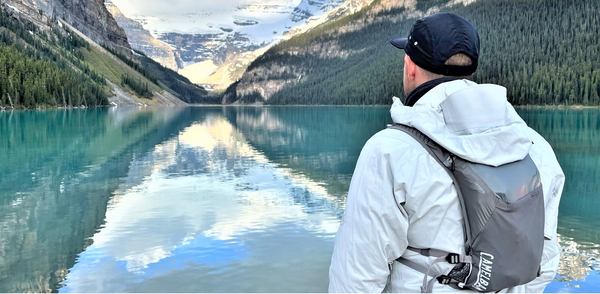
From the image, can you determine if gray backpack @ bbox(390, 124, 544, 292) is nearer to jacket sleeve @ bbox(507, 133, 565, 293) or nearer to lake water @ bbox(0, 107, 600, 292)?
jacket sleeve @ bbox(507, 133, 565, 293)

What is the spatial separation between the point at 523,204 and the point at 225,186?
24.1 meters

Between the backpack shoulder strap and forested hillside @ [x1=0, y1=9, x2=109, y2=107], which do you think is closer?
the backpack shoulder strap

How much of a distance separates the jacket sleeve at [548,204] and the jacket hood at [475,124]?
1.19 feet

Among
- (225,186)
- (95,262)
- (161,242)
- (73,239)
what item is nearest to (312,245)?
(161,242)

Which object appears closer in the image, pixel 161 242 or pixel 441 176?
pixel 441 176

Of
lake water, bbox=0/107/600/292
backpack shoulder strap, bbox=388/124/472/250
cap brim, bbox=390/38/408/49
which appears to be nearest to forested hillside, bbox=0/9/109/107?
lake water, bbox=0/107/600/292

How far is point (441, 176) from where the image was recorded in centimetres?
327

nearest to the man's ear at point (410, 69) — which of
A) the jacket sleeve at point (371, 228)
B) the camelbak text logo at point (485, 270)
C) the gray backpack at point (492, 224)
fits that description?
the gray backpack at point (492, 224)

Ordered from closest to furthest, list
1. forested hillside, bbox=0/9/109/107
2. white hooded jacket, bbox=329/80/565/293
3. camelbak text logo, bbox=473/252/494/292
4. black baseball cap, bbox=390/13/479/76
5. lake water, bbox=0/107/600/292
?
1. white hooded jacket, bbox=329/80/565/293
2. camelbak text logo, bbox=473/252/494/292
3. black baseball cap, bbox=390/13/479/76
4. lake water, bbox=0/107/600/292
5. forested hillside, bbox=0/9/109/107

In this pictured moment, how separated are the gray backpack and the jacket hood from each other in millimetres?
66

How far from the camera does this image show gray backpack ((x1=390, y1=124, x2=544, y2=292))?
325cm

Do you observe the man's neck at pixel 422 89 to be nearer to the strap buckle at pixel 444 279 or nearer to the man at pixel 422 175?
the man at pixel 422 175

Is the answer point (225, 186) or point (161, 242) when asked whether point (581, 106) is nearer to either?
point (225, 186)

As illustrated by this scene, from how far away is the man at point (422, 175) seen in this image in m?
3.26
